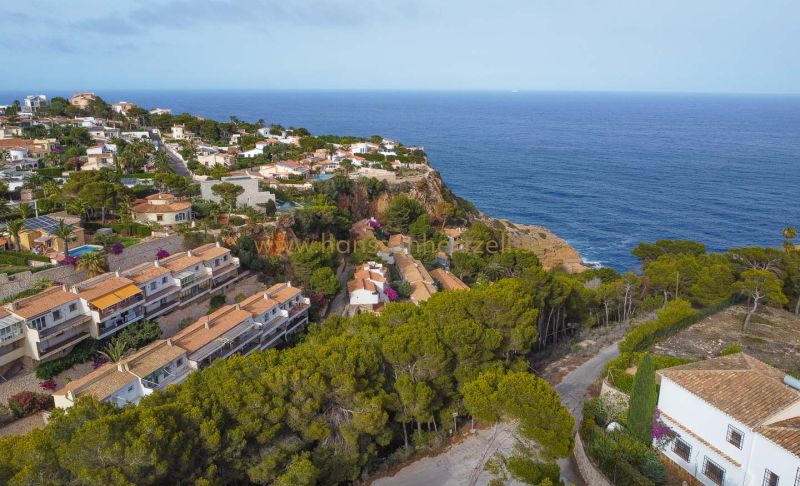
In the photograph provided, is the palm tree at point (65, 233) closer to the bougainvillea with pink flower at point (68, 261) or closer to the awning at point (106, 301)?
the bougainvillea with pink flower at point (68, 261)

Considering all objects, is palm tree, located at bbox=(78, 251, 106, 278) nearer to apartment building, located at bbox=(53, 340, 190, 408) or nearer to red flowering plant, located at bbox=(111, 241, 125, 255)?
red flowering plant, located at bbox=(111, 241, 125, 255)

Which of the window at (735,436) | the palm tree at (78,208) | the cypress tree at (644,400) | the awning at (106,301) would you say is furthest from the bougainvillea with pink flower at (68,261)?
the window at (735,436)

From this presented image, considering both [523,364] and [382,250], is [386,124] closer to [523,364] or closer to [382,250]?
[382,250]

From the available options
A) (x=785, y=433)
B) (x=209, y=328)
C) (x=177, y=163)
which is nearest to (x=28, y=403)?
(x=209, y=328)

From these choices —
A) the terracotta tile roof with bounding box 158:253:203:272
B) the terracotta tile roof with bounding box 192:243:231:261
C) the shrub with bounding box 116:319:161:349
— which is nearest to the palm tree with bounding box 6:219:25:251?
the terracotta tile roof with bounding box 158:253:203:272

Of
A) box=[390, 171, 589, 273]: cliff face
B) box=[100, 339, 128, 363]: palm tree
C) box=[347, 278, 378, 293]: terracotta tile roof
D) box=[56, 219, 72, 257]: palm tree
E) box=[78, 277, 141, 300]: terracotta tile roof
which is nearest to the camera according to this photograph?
box=[100, 339, 128, 363]: palm tree

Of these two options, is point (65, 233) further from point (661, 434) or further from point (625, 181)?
point (625, 181)

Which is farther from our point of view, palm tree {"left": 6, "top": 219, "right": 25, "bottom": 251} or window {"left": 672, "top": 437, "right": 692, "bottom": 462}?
palm tree {"left": 6, "top": 219, "right": 25, "bottom": 251}
